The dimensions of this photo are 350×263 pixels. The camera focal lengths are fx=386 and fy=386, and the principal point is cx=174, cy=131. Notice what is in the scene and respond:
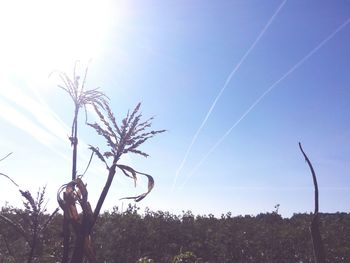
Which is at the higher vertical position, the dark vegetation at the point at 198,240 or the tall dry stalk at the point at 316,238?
the dark vegetation at the point at 198,240

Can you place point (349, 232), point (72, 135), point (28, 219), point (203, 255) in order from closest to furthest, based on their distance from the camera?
point (72, 135) → point (28, 219) → point (203, 255) → point (349, 232)

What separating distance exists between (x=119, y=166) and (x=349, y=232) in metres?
21.8

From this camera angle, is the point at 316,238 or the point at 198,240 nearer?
the point at 316,238

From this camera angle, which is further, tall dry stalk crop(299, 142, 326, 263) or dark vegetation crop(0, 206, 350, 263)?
dark vegetation crop(0, 206, 350, 263)

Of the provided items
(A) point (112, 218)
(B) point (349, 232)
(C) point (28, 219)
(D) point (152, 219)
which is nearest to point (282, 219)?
(B) point (349, 232)

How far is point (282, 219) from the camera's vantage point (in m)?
25.5

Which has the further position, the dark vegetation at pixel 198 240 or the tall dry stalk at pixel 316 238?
the dark vegetation at pixel 198 240

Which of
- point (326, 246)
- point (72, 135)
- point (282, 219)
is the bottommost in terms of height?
point (72, 135)

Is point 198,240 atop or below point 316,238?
atop

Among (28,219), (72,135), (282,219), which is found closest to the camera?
(72,135)

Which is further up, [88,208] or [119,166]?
[119,166]

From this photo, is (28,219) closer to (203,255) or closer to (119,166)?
(119,166)

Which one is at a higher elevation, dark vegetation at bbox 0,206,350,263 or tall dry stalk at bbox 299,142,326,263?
dark vegetation at bbox 0,206,350,263

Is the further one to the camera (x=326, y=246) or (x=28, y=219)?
(x=326, y=246)
